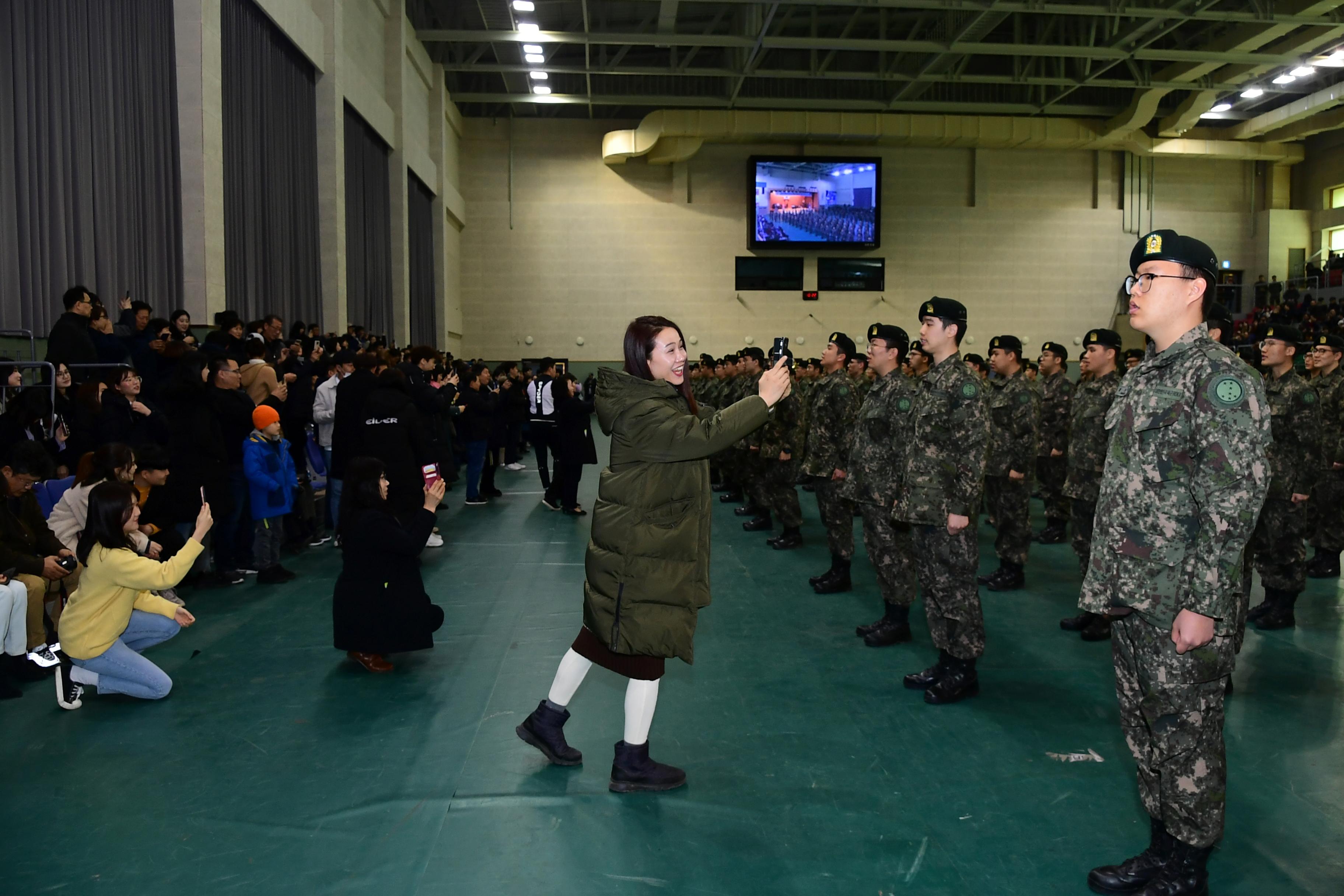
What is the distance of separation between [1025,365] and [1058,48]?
8571mm

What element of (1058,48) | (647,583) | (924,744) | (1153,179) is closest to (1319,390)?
(924,744)

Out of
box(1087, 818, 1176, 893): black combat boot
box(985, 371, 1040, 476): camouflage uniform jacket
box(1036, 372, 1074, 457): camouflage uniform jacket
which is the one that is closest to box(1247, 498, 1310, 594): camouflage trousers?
box(985, 371, 1040, 476): camouflage uniform jacket

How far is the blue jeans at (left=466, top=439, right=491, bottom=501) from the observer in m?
10.0

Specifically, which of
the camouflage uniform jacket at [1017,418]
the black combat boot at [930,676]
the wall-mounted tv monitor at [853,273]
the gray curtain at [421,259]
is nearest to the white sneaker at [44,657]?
the black combat boot at [930,676]

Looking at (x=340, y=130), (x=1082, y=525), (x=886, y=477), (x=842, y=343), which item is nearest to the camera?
(x=886, y=477)

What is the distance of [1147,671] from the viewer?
96.2 inches

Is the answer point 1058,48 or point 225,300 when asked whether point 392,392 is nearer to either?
point 225,300

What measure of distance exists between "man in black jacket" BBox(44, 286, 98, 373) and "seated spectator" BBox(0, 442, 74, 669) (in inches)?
79.9

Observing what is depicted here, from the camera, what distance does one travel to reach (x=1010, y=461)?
6.73m

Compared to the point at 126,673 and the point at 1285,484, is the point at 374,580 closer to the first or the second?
the point at 126,673

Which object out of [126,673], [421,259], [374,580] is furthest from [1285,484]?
[421,259]

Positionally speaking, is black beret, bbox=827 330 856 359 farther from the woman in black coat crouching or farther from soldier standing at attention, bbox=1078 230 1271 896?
soldier standing at attention, bbox=1078 230 1271 896

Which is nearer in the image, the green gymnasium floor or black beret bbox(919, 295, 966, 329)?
the green gymnasium floor

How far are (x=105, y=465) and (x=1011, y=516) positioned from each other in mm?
5676
